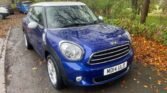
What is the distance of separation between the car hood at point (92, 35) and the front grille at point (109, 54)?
0.09 meters

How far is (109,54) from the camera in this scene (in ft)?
12.5

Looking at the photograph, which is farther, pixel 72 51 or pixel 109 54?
pixel 109 54

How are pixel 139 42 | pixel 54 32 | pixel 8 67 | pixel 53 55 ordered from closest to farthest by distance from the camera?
1. pixel 53 55
2. pixel 54 32
3. pixel 8 67
4. pixel 139 42

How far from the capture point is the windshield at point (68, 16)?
4.77 meters

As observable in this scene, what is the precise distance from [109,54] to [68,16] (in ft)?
5.47

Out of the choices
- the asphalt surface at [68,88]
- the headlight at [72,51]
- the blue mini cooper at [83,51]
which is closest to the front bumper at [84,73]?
the blue mini cooper at [83,51]

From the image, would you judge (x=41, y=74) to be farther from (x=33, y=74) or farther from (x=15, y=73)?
(x=15, y=73)

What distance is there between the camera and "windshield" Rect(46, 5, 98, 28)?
4775 mm

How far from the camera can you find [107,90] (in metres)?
4.29

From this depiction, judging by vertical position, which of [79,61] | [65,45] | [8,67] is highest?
[65,45]

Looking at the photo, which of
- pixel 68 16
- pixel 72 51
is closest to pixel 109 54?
pixel 72 51

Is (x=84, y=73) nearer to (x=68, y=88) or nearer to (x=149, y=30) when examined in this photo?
(x=68, y=88)

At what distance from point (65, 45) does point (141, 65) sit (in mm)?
2554

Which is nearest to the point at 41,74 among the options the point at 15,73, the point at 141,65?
the point at 15,73
